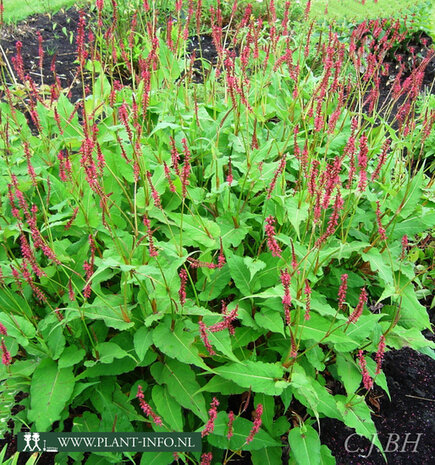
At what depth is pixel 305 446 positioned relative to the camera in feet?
5.64

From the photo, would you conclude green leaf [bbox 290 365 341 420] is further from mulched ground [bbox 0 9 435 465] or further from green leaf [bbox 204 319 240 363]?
mulched ground [bbox 0 9 435 465]

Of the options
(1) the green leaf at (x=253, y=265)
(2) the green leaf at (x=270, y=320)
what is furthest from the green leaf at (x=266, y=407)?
(1) the green leaf at (x=253, y=265)

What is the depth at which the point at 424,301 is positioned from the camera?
291cm

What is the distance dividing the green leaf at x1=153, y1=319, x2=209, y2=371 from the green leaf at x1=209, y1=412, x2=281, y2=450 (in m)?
0.29

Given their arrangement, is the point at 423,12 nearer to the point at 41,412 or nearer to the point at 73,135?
Answer: the point at 73,135

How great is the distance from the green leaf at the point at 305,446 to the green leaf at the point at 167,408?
447mm

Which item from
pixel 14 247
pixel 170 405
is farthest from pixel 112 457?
pixel 14 247

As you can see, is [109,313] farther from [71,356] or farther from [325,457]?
[325,457]

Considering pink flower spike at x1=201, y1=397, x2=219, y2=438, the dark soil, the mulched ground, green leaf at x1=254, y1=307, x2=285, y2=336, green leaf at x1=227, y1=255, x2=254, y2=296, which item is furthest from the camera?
the dark soil

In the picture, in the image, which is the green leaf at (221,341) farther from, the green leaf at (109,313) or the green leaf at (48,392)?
the green leaf at (48,392)

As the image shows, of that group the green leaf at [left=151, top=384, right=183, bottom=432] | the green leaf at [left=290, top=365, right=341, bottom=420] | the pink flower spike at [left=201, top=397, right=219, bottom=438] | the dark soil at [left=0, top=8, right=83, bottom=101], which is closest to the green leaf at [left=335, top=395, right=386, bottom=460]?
the green leaf at [left=290, top=365, right=341, bottom=420]

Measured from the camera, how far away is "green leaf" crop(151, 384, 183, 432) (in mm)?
1746

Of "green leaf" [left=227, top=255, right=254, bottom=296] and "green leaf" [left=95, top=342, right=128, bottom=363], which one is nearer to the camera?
"green leaf" [left=95, top=342, right=128, bottom=363]

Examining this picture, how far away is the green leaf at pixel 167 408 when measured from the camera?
175 centimetres
